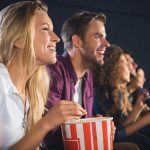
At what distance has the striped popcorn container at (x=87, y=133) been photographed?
1.15 metres

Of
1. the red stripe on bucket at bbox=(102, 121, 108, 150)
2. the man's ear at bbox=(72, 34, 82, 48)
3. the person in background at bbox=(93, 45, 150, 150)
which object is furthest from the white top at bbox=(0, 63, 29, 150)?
the man's ear at bbox=(72, 34, 82, 48)

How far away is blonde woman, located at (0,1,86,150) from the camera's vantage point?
1.24 meters

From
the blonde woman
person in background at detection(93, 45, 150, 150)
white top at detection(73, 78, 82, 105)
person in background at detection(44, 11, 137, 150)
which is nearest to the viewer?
the blonde woman

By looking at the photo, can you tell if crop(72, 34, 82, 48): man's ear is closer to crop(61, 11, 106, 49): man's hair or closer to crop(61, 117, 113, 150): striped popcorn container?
crop(61, 11, 106, 49): man's hair

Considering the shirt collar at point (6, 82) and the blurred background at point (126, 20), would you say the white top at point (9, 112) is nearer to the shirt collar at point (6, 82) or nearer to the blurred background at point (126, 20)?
the shirt collar at point (6, 82)

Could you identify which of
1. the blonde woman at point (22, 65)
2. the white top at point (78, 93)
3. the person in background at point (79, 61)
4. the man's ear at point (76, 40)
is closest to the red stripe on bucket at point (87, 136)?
the blonde woman at point (22, 65)

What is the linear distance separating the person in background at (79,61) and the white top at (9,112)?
1.06 feet

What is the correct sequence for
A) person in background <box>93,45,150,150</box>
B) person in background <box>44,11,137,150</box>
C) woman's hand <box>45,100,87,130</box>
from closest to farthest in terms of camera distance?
woman's hand <box>45,100,87,130</box>
person in background <box>44,11,137,150</box>
person in background <box>93,45,150,150</box>

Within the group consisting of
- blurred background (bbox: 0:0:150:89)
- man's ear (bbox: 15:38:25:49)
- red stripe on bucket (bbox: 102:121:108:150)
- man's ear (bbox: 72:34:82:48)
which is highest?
blurred background (bbox: 0:0:150:89)

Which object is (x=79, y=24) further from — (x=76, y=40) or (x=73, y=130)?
(x=73, y=130)

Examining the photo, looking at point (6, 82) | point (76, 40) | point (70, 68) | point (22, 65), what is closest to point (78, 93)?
point (70, 68)

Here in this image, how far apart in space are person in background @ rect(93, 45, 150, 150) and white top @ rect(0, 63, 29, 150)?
0.86 m

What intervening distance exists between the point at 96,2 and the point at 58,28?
53cm

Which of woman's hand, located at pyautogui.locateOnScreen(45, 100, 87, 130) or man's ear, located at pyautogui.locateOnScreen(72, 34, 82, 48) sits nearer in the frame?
woman's hand, located at pyautogui.locateOnScreen(45, 100, 87, 130)
